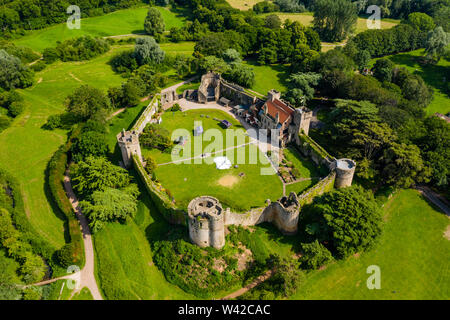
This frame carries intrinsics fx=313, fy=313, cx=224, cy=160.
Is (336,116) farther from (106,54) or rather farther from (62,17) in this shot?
(62,17)

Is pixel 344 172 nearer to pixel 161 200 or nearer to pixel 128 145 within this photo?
pixel 161 200

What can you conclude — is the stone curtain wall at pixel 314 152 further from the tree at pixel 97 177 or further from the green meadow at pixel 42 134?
the green meadow at pixel 42 134

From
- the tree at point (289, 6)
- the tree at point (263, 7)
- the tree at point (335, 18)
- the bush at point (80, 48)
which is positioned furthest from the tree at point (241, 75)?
the tree at point (289, 6)

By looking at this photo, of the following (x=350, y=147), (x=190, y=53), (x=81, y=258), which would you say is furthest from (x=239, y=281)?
(x=190, y=53)

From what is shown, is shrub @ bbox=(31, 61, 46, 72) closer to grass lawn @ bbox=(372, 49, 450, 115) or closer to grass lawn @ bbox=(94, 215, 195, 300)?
grass lawn @ bbox=(94, 215, 195, 300)

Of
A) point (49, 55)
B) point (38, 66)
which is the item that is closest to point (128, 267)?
point (38, 66)

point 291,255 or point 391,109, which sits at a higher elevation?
point 391,109
